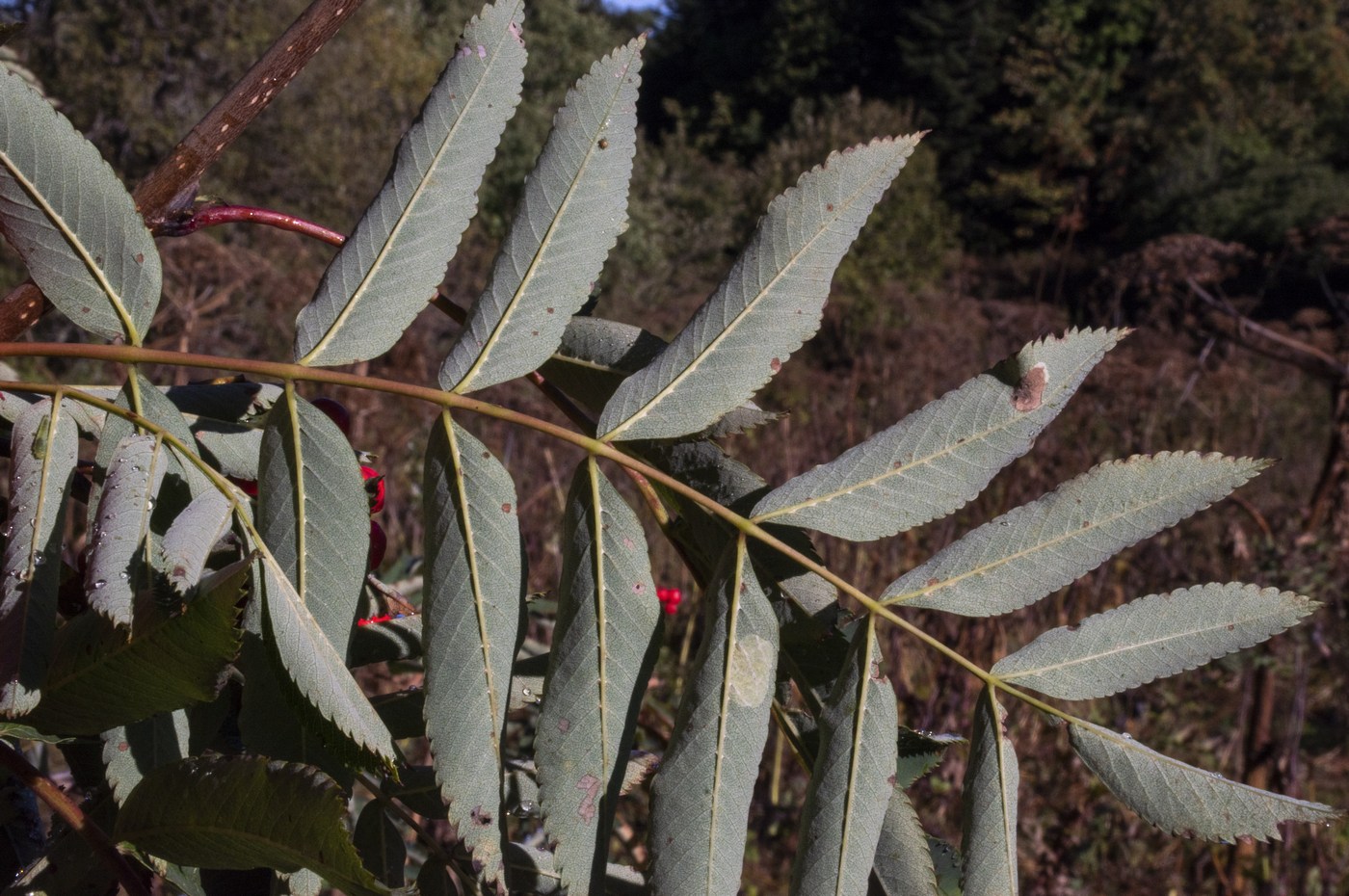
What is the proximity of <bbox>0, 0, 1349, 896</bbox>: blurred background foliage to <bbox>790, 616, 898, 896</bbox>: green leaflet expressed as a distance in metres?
1.12

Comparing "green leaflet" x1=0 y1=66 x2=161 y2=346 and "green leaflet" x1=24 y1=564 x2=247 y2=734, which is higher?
"green leaflet" x1=0 y1=66 x2=161 y2=346

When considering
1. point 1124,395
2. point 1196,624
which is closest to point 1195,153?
point 1124,395

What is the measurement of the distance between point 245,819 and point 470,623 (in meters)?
0.14

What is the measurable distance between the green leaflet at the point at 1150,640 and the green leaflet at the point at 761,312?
22 cm

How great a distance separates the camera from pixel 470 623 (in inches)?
21.2

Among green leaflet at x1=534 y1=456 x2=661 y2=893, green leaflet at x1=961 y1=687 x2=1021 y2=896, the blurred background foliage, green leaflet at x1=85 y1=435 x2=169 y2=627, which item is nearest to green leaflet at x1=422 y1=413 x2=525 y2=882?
green leaflet at x1=534 y1=456 x2=661 y2=893

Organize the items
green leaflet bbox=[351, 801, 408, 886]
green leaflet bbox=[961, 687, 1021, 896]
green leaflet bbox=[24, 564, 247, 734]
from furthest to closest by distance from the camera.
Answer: green leaflet bbox=[351, 801, 408, 886] < green leaflet bbox=[961, 687, 1021, 896] < green leaflet bbox=[24, 564, 247, 734]

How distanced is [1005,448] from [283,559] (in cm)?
38

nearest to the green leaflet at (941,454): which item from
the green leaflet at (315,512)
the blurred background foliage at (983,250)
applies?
the green leaflet at (315,512)

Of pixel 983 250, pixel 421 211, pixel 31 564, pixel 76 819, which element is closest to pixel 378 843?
pixel 76 819

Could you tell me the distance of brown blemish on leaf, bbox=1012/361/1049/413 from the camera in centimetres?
59

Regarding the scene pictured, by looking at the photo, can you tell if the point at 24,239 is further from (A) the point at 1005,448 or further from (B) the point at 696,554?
(A) the point at 1005,448

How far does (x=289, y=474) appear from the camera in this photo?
0.55 meters

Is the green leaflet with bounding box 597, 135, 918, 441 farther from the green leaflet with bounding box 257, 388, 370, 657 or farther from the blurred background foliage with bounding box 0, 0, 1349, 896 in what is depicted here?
the blurred background foliage with bounding box 0, 0, 1349, 896
